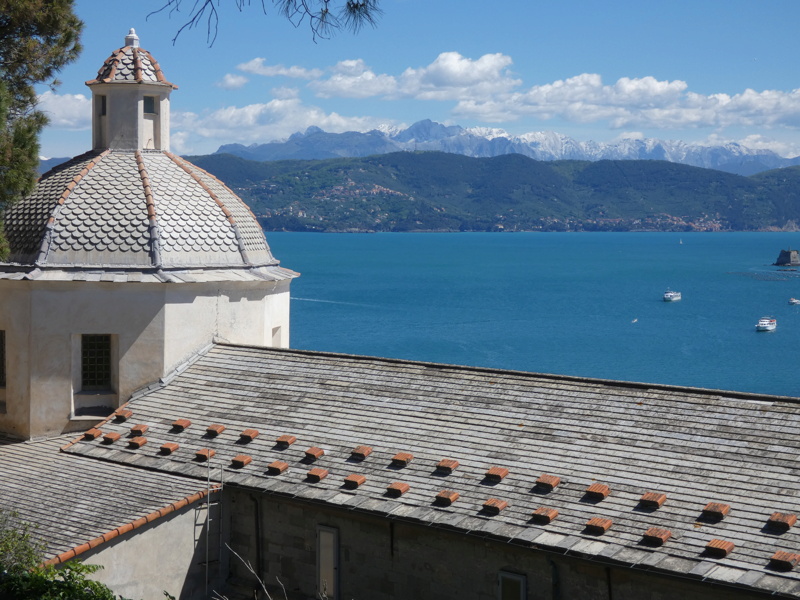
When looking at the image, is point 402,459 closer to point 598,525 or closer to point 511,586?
point 511,586

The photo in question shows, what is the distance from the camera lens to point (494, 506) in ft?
52.8

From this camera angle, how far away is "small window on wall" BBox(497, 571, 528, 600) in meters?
15.7

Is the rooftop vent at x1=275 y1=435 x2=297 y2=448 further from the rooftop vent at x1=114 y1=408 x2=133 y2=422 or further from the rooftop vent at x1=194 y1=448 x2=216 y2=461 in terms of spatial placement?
the rooftop vent at x1=114 y1=408 x2=133 y2=422

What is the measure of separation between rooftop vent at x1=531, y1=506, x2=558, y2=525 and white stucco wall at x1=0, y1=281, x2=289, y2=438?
11.1 meters

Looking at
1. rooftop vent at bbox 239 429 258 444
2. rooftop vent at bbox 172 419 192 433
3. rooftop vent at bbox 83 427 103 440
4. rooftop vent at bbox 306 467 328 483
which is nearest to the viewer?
rooftop vent at bbox 306 467 328 483

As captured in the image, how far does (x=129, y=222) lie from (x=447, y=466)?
10686 mm

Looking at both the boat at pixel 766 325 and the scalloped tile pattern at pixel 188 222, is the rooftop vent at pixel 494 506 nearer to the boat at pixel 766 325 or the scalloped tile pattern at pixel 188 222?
the scalloped tile pattern at pixel 188 222

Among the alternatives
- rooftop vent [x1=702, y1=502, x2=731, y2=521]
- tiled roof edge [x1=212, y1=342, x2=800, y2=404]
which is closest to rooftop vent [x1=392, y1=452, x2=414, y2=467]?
tiled roof edge [x1=212, y1=342, x2=800, y2=404]

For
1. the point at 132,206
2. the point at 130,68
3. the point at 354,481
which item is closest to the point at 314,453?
the point at 354,481

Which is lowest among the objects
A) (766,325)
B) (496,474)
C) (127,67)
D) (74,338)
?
(766,325)

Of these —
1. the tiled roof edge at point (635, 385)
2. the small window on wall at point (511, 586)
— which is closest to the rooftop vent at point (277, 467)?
the tiled roof edge at point (635, 385)

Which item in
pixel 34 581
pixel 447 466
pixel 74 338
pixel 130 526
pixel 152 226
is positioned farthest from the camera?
pixel 152 226

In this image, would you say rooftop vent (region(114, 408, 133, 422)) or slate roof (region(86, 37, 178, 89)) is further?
slate roof (region(86, 37, 178, 89))

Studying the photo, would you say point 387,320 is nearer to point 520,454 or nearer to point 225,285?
point 225,285
